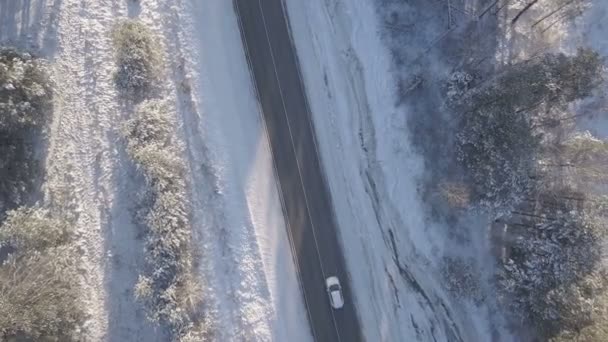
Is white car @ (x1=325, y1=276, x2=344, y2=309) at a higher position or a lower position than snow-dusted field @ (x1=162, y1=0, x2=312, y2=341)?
lower

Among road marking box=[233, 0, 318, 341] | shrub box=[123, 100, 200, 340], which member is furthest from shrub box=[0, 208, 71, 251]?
road marking box=[233, 0, 318, 341]

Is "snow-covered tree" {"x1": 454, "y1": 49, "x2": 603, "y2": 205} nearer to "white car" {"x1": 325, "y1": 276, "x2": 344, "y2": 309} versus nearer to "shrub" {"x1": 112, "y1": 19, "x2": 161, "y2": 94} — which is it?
"white car" {"x1": 325, "y1": 276, "x2": 344, "y2": 309}

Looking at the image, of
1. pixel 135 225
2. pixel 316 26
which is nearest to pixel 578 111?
pixel 316 26

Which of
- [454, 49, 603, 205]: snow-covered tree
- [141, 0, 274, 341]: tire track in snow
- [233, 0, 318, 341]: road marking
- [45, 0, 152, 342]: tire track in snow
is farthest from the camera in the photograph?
[233, 0, 318, 341]: road marking

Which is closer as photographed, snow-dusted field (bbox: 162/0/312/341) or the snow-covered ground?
the snow-covered ground

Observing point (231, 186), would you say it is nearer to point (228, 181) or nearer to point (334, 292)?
point (228, 181)

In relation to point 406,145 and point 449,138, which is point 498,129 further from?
point 406,145

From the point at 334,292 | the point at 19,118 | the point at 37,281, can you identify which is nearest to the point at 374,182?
the point at 334,292
